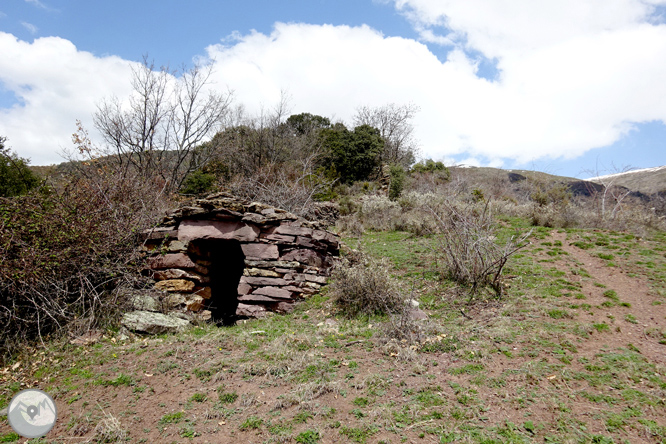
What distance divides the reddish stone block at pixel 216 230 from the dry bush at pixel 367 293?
89.9 inches

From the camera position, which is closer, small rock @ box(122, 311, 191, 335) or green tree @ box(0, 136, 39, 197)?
small rock @ box(122, 311, 191, 335)

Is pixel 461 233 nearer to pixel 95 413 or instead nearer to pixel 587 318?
pixel 587 318

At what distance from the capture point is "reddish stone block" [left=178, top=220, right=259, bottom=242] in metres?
7.67

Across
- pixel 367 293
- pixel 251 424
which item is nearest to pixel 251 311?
pixel 367 293

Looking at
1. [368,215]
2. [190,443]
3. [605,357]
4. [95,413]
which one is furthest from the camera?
[368,215]

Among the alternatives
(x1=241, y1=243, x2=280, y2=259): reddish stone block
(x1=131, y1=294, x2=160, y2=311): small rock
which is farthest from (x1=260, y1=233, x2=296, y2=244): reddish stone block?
(x1=131, y1=294, x2=160, y2=311): small rock

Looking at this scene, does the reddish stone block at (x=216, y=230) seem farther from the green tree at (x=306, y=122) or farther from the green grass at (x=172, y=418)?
the green tree at (x=306, y=122)

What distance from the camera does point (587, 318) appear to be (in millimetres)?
6008

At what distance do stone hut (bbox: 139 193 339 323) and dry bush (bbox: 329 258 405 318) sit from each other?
1.12 metres

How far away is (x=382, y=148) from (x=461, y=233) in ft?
53.9

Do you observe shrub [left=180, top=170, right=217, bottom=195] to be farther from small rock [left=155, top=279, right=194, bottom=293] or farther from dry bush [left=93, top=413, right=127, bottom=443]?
dry bush [left=93, top=413, right=127, bottom=443]

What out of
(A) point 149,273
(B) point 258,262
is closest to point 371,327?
(B) point 258,262

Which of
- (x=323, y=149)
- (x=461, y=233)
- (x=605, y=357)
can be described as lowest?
(x=605, y=357)

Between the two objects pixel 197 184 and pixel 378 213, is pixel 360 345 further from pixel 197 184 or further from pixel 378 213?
pixel 197 184
